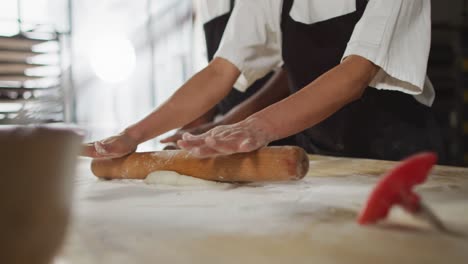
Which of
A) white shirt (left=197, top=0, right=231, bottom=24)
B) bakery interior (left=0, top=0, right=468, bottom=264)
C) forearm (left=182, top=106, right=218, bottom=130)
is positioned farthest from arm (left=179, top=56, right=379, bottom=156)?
white shirt (left=197, top=0, right=231, bottom=24)

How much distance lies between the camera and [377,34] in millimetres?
1234

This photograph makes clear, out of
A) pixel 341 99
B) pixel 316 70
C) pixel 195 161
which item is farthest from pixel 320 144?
pixel 195 161

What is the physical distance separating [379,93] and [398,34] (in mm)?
373

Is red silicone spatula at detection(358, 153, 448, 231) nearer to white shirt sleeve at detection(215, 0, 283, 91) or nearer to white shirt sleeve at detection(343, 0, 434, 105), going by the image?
white shirt sleeve at detection(343, 0, 434, 105)

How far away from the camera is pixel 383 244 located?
60 cm

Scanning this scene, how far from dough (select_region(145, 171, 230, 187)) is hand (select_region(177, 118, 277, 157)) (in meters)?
0.06

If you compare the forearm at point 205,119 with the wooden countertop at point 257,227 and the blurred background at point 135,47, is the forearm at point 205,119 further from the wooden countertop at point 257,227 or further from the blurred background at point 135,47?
the wooden countertop at point 257,227

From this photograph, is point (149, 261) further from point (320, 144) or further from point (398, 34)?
point (320, 144)

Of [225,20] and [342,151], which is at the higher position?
[225,20]

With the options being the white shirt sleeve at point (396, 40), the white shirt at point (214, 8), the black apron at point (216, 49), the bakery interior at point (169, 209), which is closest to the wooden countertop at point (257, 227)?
the bakery interior at point (169, 209)

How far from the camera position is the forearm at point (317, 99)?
1.21 m

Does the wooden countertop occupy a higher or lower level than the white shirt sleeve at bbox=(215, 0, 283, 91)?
lower

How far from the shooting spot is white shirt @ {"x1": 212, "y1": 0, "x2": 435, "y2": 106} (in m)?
1.24

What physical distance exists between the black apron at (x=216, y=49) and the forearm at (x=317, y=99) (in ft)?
4.23
